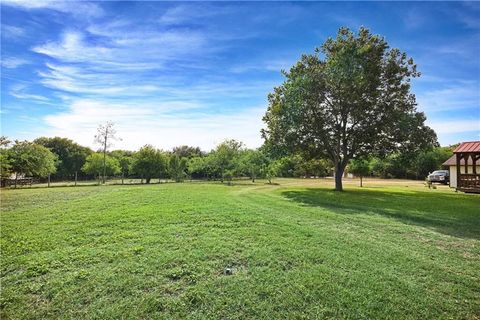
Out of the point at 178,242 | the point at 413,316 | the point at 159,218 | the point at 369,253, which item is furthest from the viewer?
the point at 159,218

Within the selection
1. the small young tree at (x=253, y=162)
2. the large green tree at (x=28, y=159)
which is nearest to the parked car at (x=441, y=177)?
the small young tree at (x=253, y=162)

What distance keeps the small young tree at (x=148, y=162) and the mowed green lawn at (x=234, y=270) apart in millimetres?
34014

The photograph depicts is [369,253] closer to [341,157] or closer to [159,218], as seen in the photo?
[159,218]

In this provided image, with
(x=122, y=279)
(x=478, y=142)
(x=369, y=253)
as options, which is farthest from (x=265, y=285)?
(x=478, y=142)

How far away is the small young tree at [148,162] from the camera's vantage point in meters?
42.5

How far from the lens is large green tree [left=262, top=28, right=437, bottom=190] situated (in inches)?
837

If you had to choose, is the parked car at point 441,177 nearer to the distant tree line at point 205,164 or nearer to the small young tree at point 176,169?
the distant tree line at point 205,164

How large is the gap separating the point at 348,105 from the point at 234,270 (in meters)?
20.4

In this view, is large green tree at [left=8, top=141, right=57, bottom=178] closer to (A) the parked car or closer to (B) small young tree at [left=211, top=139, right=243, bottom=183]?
(B) small young tree at [left=211, top=139, right=243, bottom=183]

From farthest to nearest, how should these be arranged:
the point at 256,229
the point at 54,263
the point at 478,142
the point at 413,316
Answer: the point at 478,142
the point at 256,229
the point at 54,263
the point at 413,316

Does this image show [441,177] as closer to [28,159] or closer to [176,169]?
[176,169]

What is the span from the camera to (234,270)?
5.29m

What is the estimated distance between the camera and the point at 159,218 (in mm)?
9508

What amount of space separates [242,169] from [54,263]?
122ft
